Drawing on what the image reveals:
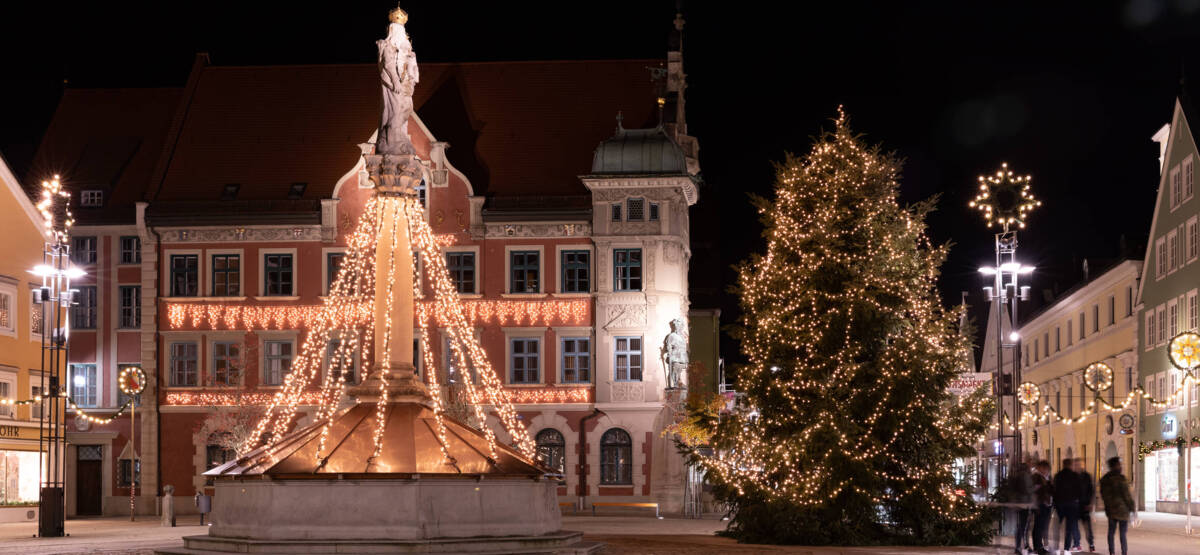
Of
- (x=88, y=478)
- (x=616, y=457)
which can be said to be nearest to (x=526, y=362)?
(x=616, y=457)

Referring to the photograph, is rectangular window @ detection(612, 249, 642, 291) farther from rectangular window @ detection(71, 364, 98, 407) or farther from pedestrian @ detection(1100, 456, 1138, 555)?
pedestrian @ detection(1100, 456, 1138, 555)

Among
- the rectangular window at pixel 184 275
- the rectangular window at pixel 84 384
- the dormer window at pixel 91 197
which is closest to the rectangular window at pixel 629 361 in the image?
the rectangular window at pixel 184 275

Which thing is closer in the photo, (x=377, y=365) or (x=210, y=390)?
(x=377, y=365)

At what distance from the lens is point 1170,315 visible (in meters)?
57.2

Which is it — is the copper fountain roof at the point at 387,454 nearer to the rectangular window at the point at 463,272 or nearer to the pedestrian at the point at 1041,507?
the pedestrian at the point at 1041,507

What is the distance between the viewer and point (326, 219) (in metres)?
60.1

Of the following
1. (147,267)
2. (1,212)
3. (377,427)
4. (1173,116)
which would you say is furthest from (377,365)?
(1173,116)

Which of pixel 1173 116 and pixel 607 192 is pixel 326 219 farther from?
pixel 1173 116

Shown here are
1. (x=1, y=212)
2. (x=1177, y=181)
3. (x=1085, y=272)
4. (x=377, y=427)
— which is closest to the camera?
(x=377, y=427)

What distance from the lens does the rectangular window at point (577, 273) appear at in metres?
59.1

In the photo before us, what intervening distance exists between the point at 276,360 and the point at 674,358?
14.7 metres

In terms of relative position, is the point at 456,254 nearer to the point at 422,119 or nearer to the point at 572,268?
the point at 572,268

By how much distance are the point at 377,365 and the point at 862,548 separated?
31.0 feet

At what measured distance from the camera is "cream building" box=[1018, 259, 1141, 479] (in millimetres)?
63281
